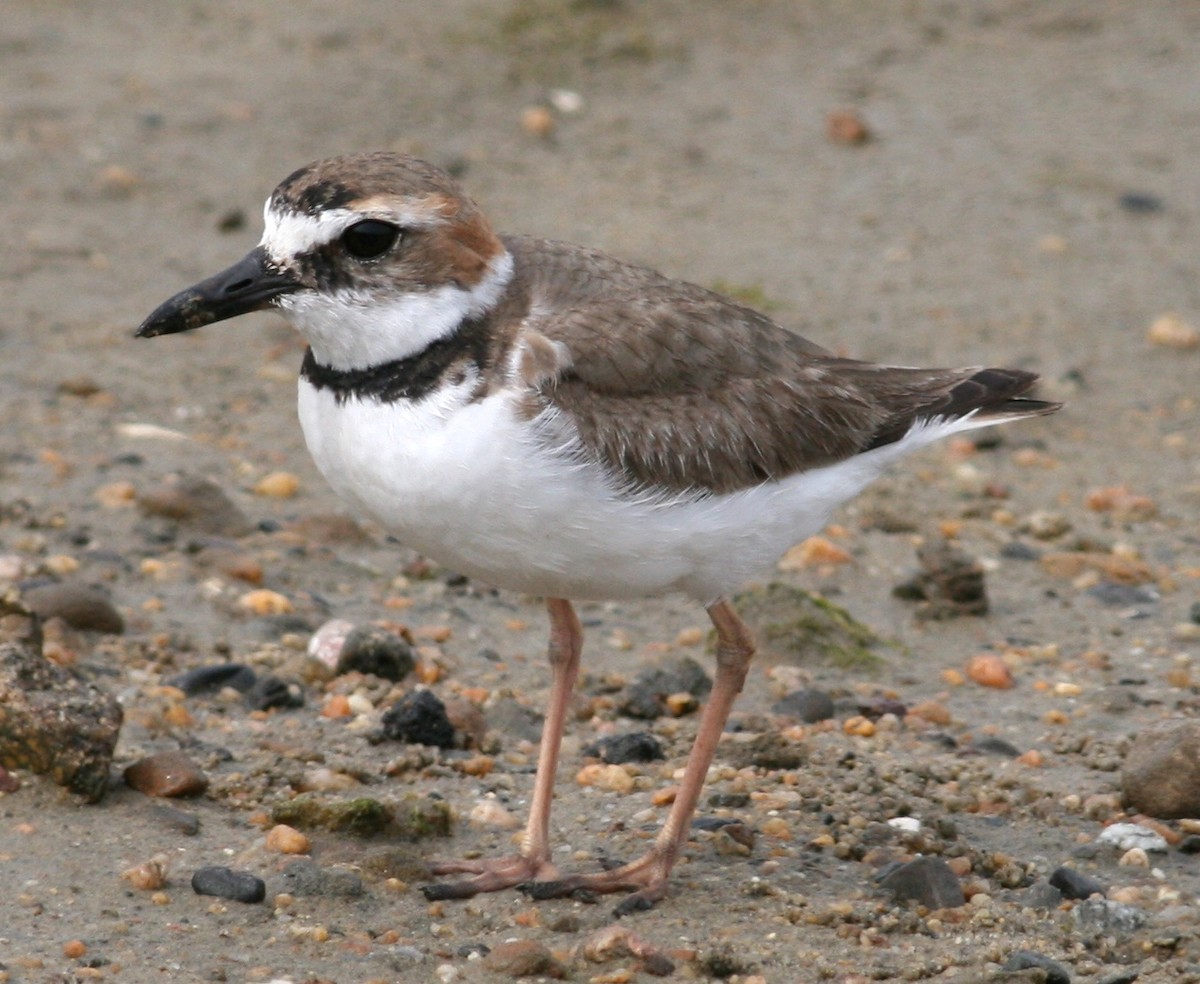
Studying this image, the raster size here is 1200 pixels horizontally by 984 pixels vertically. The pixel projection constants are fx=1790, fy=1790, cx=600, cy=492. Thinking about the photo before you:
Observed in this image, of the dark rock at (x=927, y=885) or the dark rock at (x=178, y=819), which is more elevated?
the dark rock at (x=178, y=819)

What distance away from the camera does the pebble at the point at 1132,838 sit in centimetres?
598

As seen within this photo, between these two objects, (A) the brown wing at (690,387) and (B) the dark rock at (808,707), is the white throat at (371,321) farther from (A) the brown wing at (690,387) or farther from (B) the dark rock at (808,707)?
(B) the dark rock at (808,707)

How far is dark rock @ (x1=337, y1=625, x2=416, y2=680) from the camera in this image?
282 inches

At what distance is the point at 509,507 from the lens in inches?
205

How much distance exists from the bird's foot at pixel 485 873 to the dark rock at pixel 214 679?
154cm

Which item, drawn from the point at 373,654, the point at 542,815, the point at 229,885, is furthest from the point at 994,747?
the point at 229,885

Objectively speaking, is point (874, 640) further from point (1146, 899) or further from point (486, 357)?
point (486, 357)

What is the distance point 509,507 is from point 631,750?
1816 millimetres

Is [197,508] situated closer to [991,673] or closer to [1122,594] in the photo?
[991,673]

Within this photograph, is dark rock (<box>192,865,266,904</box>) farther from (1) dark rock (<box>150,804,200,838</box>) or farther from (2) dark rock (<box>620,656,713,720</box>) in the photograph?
(2) dark rock (<box>620,656,713,720</box>)

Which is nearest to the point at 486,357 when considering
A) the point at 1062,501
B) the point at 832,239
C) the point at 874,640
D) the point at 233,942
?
the point at 233,942

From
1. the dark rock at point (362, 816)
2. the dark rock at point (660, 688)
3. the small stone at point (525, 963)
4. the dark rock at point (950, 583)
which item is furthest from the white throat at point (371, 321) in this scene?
the dark rock at point (950, 583)

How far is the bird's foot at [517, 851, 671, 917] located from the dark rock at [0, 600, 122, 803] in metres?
1.45

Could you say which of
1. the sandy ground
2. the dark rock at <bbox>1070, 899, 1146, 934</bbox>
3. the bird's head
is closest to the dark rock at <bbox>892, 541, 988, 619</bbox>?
the sandy ground
